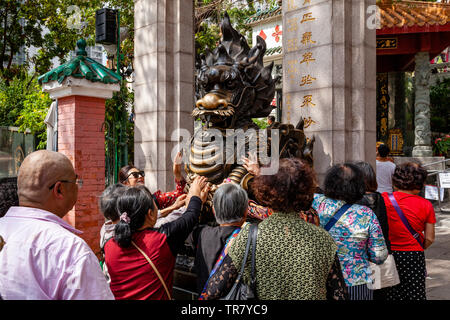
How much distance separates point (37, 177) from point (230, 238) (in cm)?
107

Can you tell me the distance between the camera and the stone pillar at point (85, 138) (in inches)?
207

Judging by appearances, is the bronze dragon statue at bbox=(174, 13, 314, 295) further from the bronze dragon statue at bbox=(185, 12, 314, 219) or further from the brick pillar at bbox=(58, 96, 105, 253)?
the brick pillar at bbox=(58, 96, 105, 253)

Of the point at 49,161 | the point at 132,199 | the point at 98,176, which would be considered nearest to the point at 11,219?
the point at 49,161

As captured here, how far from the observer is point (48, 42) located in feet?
41.7

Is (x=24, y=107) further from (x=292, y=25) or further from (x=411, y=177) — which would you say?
(x=411, y=177)

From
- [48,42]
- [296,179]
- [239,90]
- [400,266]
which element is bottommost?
[400,266]

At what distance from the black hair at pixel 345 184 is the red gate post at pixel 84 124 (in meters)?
3.66

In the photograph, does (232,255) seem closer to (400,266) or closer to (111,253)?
(111,253)

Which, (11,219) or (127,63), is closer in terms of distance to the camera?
(11,219)

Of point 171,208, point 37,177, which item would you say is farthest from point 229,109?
point 37,177

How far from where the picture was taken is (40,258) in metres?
1.42

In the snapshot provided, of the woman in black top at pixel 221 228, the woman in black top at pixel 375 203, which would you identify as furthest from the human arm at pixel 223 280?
the woman in black top at pixel 375 203

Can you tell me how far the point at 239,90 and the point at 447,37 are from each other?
9.48m

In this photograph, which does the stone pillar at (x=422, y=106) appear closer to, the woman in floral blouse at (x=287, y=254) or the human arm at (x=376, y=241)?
the human arm at (x=376, y=241)
